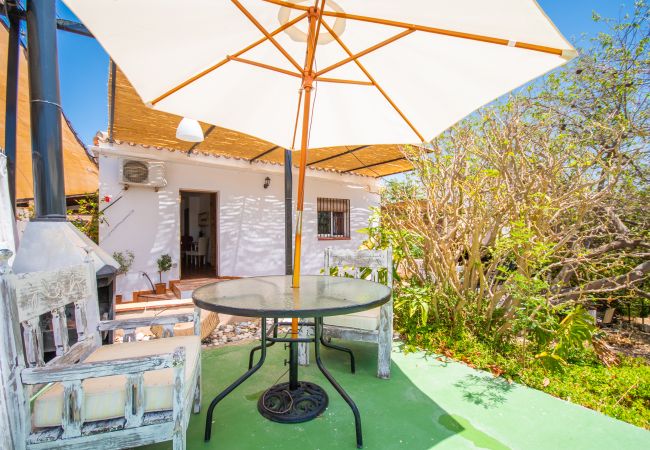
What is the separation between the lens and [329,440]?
1.75 metres

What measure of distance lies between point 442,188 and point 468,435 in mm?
2476

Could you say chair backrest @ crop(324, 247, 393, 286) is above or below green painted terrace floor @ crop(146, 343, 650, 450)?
above

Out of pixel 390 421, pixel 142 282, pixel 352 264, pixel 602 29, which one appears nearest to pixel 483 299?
pixel 352 264

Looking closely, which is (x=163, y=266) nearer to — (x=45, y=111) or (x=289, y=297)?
(x=45, y=111)

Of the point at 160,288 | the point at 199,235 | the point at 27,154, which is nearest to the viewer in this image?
the point at 27,154

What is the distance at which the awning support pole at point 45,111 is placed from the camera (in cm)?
236

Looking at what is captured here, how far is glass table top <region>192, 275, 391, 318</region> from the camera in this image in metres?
1.48

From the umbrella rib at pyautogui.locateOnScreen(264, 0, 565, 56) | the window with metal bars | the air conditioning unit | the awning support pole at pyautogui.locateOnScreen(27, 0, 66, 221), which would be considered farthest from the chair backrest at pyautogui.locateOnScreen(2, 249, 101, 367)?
the window with metal bars

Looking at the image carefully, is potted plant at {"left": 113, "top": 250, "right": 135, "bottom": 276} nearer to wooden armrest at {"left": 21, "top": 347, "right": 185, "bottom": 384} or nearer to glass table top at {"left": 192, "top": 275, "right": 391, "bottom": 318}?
glass table top at {"left": 192, "top": 275, "right": 391, "bottom": 318}

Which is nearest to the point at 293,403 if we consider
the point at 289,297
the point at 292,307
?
the point at 289,297

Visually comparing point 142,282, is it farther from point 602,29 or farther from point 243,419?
point 602,29

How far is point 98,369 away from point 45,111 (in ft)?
7.55

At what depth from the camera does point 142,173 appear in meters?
5.49

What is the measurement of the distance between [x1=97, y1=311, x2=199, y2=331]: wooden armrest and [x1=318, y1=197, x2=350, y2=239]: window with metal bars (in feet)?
20.5
